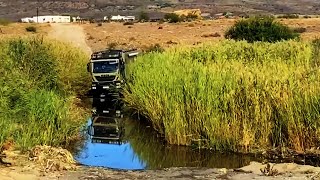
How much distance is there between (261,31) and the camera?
129ft

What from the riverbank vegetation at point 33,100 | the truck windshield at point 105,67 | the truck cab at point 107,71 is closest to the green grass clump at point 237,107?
the riverbank vegetation at point 33,100

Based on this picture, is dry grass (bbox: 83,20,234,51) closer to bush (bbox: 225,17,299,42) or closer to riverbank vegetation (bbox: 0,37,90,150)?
bush (bbox: 225,17,299,42)

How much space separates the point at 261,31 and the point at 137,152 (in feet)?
86.9

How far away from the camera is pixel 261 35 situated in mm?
38500

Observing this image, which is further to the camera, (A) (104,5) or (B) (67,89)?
(A) (104,5)

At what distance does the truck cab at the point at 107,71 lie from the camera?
77.2 ft

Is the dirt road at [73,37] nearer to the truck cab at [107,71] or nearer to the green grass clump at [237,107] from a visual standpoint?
the truck cab at [107,71]

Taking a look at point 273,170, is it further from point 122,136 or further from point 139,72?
point 139,72

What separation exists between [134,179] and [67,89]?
1180 centimetres

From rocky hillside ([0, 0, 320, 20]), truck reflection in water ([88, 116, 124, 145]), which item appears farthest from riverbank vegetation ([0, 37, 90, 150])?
rocky hillside ([0, 0, 320, 20])

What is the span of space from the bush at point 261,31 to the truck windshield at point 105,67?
15560mm

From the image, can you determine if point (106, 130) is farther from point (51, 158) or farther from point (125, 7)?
point (125, 7)

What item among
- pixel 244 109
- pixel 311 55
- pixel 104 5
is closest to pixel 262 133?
pixel 244 109

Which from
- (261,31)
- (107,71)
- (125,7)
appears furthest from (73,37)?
(125,7)
